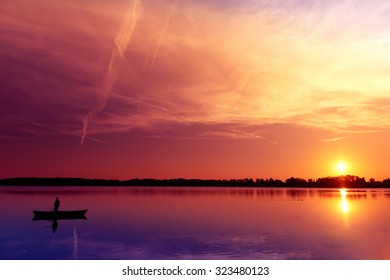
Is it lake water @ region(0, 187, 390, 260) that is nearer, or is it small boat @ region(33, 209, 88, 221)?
lake water @ region(0, 187, 390, 260)

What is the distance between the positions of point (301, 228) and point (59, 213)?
3481cm

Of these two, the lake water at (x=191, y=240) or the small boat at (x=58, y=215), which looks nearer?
the lake water at (x=191, y=240)

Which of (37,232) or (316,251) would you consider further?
(37,232)

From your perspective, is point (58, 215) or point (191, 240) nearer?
point (191, 240)

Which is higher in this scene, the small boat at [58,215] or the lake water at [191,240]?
the small boat at [58,215]

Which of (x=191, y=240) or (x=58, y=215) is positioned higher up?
(x=58, y=215)

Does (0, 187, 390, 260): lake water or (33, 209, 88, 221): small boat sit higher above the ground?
(33, 209, 88, 221): small boat
